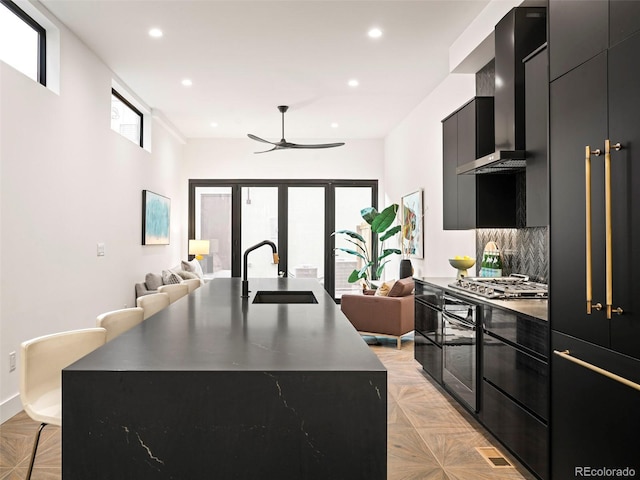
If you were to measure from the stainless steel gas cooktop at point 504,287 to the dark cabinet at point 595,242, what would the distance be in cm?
74

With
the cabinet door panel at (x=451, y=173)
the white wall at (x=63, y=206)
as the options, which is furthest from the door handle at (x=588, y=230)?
the white wall at (x=63, y=206)

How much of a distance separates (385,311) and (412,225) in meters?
1.62

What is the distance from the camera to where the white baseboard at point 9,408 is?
3.27 metres

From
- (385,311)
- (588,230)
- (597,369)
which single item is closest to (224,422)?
(597,369)

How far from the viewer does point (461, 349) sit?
3.33m

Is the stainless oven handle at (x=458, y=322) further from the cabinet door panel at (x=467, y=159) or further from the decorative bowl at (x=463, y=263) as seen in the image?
the cabinet door panel at (x=467, y=159)

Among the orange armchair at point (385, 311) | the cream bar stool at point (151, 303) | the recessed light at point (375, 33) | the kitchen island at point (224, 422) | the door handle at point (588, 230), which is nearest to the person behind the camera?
the kitchen island at point (224, 422)

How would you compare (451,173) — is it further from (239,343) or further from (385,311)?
(239,343)

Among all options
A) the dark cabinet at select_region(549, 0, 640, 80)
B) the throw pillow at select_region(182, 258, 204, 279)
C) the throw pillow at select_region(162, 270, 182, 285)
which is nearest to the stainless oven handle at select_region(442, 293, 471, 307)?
the dark cabinet at select_region(549, 0, 640, 80)

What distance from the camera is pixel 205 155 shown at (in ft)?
28.6

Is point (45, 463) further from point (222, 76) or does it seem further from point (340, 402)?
point (222, 76)

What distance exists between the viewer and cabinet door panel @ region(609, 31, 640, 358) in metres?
→ 1.64

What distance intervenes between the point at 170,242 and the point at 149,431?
6.80 m

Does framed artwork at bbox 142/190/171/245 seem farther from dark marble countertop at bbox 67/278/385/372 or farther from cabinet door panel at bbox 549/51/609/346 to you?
cabinet door panel at bbox 549/51/609/346
